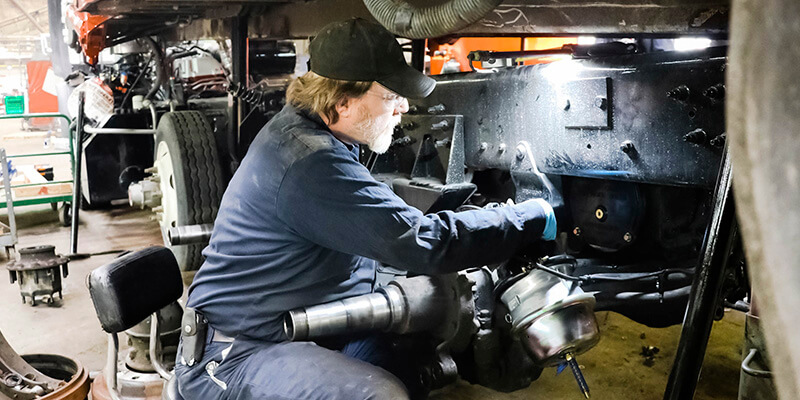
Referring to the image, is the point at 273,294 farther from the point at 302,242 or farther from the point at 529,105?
the point at 529,105

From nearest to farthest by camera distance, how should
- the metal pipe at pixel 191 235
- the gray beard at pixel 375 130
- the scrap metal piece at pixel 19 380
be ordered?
the gray beard at pixel 375 130, the scrap metal piece at pixel 19 380, the metal pipe at pixel 191 235

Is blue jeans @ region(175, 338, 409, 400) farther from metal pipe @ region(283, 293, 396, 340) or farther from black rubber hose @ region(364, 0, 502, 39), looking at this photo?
black rubber hose @ region(364, 0, 502, 39)

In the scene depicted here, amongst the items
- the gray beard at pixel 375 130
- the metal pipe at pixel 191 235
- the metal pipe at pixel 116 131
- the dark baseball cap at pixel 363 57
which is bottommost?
the metal pipe at pixel 191 235

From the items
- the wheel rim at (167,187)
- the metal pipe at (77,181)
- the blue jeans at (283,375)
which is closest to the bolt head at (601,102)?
the blue jeans at (283,375)

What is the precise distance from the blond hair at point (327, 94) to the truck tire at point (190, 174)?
243 centimetres

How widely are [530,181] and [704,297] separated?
3.12 ft

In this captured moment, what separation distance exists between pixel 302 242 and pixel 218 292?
27 centimetres

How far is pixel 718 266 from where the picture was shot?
1.63m

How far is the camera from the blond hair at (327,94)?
1858 millimetres

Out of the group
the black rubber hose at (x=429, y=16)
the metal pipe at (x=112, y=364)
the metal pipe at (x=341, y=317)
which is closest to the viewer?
the black rubber hose at (x=429, y=16)

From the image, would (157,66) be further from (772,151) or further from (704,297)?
(772,151)

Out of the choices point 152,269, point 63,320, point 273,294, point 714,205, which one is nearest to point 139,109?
point 63,320

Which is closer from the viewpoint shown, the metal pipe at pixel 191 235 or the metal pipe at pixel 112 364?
the metal pipe at pixel 112 364

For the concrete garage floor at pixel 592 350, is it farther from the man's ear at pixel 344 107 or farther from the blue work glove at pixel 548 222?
the man's ear at pixel 344 107
